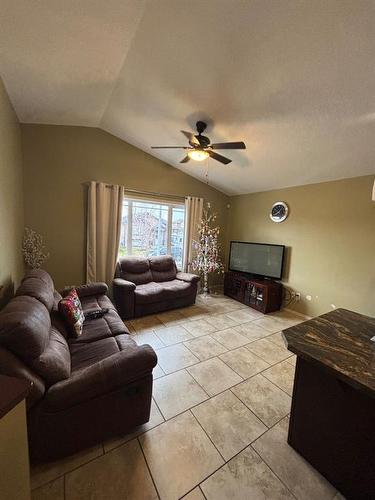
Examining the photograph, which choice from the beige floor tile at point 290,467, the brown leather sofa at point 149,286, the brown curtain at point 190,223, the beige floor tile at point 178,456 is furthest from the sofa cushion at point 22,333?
the brown curtain at point 190,223

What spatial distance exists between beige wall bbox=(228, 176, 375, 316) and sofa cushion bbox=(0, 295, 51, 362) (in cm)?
376

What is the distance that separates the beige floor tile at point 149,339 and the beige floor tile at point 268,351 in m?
1.14

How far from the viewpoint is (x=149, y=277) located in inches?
156

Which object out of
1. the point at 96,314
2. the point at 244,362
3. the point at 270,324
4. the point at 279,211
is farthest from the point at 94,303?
the point at 279,211

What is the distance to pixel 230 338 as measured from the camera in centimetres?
285

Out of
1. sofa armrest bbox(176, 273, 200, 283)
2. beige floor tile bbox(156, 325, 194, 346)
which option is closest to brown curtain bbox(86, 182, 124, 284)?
sofa armrest bbox(176, 273, 200, 283)

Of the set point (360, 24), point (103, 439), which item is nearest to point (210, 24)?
point (360, 24)

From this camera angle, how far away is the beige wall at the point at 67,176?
313 cm

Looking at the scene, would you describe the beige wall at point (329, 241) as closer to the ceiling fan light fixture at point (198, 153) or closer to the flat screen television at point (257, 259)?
the flat screen television at point (257, 259)

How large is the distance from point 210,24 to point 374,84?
140 centimetres

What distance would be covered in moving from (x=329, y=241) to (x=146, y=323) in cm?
315

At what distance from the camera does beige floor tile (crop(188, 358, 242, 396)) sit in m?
1.97

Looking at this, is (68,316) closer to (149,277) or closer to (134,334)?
(134,334)

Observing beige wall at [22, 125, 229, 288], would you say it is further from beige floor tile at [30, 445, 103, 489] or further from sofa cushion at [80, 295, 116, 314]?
beige floor tile at [30, 445, 103, 489]
